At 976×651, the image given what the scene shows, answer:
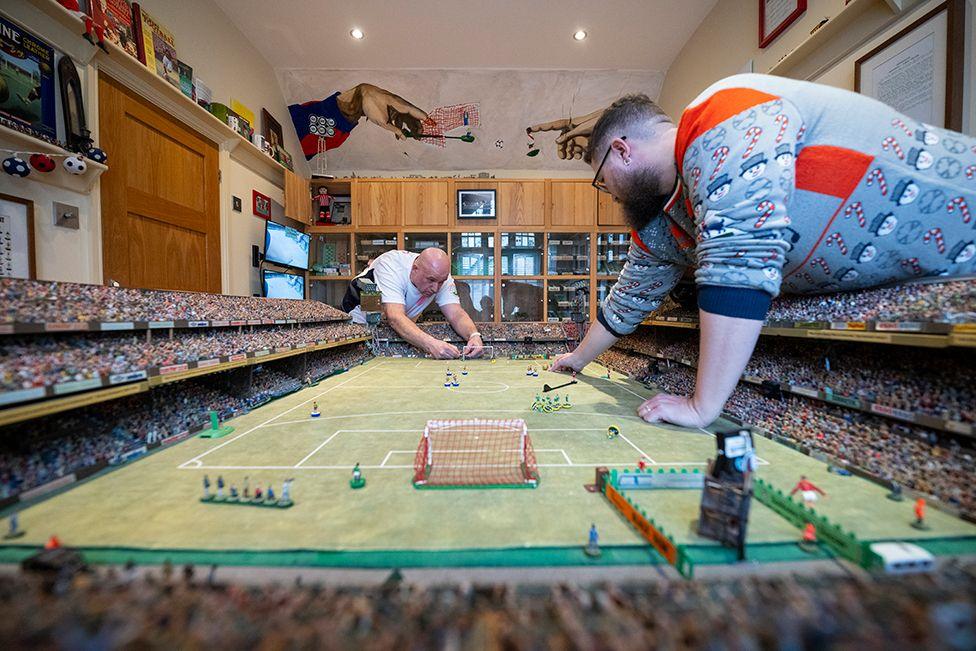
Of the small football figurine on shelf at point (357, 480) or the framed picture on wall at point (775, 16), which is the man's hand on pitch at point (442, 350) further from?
the framed picture on wall at point (775, 16)

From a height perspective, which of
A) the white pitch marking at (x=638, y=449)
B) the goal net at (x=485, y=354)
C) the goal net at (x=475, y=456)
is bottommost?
the white pitch marking at (x=638, y=449)

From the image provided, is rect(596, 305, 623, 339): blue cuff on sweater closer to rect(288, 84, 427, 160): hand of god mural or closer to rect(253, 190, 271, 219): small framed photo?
rect(253, 190, 271, 219): small framed photo

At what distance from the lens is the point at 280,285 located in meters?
5.22

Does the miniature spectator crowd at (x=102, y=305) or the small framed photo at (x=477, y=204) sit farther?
the small framed photo at (x=477, y=204)

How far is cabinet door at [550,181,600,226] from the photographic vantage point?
6.32 meters

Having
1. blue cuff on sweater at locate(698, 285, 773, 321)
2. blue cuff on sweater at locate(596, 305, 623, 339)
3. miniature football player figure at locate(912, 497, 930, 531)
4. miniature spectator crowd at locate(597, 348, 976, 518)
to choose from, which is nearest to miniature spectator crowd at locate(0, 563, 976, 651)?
miniature football player figure at locate(912, 497, 930, 531)

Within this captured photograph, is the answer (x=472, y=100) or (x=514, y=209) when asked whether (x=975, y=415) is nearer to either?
(x=514, y=209)

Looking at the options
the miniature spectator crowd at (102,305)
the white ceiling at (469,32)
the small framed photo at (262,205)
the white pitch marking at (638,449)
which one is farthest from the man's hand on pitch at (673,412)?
the small framed photo at (262,205)

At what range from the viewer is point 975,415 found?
97cm

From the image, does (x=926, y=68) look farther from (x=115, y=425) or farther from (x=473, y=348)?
(x=115, y=425)

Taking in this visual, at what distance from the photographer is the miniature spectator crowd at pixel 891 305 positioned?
108 centimetres

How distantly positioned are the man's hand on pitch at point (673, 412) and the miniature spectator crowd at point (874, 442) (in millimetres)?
298

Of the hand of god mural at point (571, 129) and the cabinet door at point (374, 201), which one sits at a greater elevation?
the hand of god mural at point (571, 129)

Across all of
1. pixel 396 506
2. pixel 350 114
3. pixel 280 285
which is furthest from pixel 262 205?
pixel 396 506
